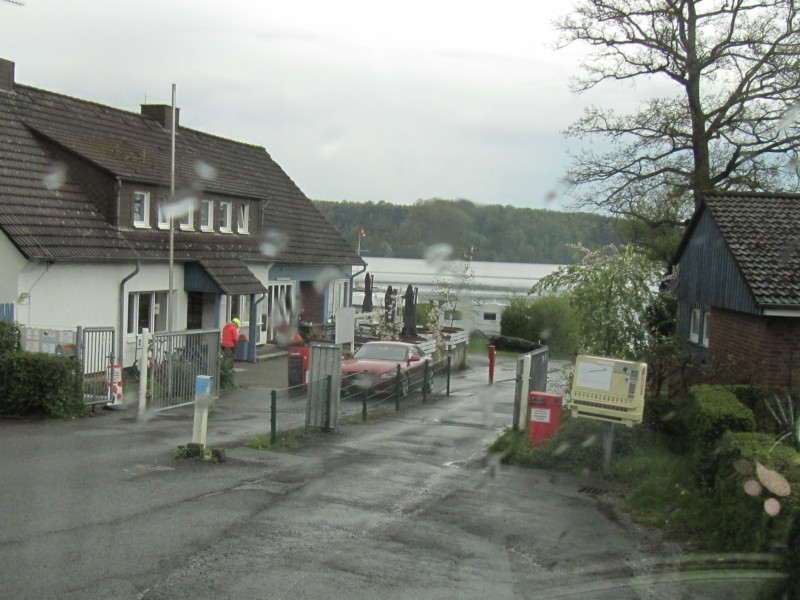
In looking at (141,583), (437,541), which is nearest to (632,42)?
(437,541)

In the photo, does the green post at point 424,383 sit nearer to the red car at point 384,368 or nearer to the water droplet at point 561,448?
the red car at point 384,368

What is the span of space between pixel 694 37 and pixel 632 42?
1.95 metres

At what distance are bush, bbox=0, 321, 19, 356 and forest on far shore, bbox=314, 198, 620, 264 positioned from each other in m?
8.56

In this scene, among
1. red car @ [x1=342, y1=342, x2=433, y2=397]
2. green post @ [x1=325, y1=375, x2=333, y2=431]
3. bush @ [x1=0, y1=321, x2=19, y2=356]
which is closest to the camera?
green post @ [x1=325, y1=375, x2=333, y2=431]

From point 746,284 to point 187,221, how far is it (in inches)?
691

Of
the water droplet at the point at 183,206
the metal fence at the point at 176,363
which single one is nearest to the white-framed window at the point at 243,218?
the water droplet at the point at 183,206

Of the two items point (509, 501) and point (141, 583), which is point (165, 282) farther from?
point (141, 583)

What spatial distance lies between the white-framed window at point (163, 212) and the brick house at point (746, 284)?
1441cm

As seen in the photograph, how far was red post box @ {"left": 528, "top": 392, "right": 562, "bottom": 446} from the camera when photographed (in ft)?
50.0

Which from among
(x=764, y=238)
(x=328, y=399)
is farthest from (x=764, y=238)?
(x=328, y=399)

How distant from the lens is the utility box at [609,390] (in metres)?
13.8

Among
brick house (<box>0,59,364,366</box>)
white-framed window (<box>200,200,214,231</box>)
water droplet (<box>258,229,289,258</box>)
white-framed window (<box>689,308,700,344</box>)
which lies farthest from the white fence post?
water droplet (<box>258,229,289,258</box>)

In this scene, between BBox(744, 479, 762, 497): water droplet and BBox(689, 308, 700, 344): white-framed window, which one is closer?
BBox(744, 479, 762, 497): water droplet

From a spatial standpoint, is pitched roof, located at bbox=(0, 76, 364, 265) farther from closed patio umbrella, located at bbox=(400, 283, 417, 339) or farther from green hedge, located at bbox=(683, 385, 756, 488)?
green hedge, located at bbox=(683, 385, 756, 488)
